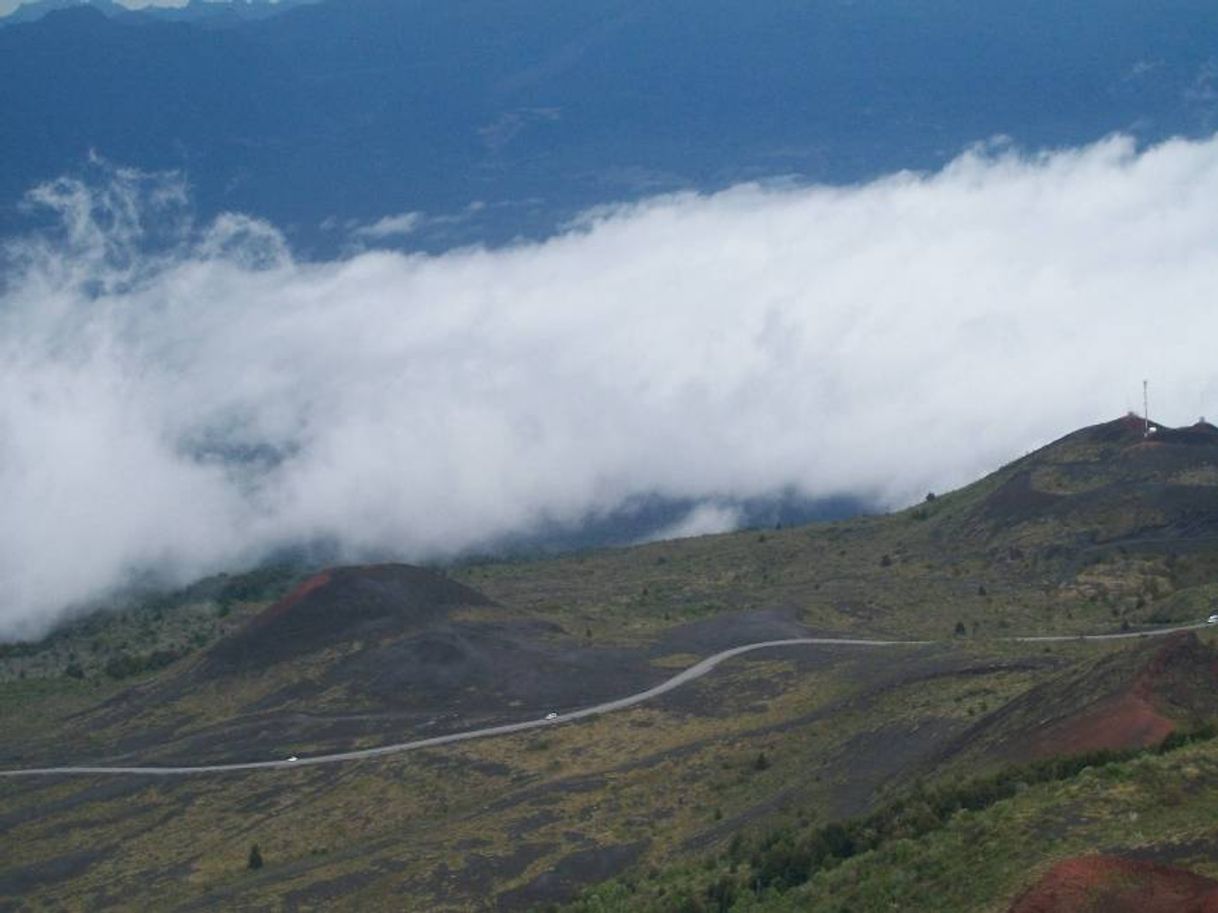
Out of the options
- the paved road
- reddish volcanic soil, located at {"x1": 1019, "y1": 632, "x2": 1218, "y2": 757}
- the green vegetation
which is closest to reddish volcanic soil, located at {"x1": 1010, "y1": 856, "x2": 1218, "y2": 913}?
the green vegetation

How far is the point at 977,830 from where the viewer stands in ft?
101

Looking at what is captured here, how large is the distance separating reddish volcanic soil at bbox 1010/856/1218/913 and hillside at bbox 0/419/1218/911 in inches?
44.5

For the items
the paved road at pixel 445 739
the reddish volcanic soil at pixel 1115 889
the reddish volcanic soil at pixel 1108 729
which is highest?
the paved road at pixel 445 739

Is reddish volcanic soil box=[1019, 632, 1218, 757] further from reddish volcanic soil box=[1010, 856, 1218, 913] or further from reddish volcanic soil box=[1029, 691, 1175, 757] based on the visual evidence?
reddish volcanic soil box=[1010, 856, 1218, 913]

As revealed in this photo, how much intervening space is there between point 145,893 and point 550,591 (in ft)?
162

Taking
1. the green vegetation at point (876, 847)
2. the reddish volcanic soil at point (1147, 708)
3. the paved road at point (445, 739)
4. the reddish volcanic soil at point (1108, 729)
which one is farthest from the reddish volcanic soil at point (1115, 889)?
the paved road at point (445, 739)

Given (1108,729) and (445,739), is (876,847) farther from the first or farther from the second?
(445,739)

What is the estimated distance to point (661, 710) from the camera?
209ft

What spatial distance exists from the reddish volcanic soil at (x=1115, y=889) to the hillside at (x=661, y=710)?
1.13 meters

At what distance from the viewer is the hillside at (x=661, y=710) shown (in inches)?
1487

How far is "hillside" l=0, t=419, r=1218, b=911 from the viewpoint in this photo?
37781 millimetres

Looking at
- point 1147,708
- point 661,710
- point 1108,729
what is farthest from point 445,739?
point 1147,708

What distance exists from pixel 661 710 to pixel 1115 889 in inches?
1519

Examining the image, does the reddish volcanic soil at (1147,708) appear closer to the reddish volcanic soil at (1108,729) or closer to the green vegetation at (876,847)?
the reddish volcanic soil at (1108,729)
